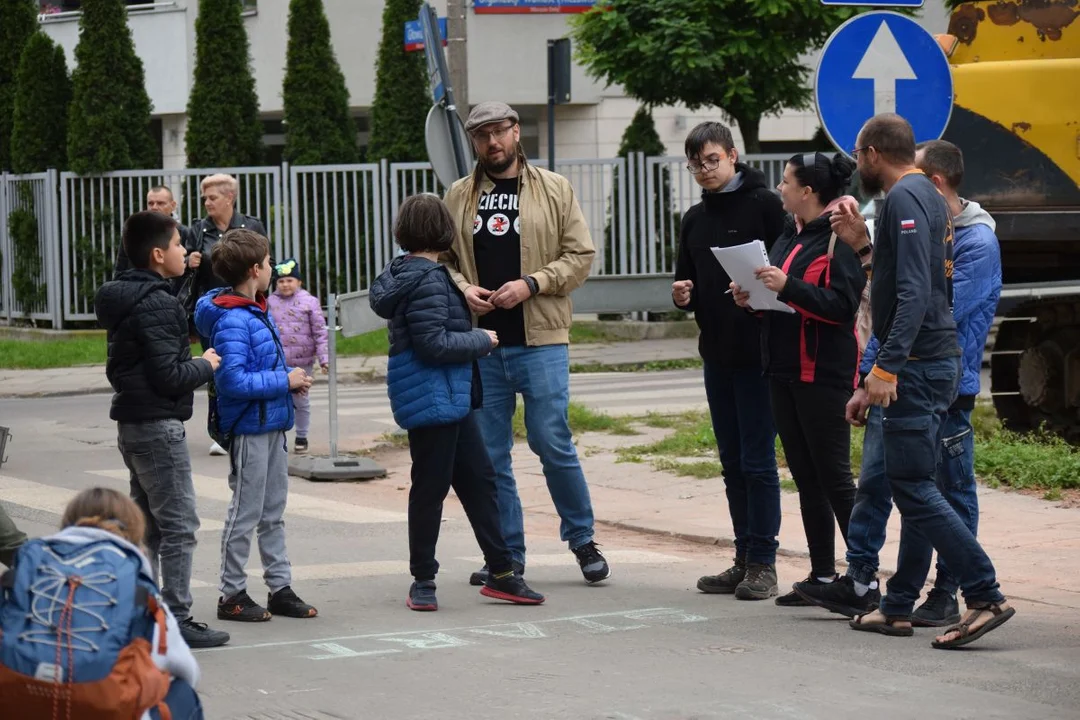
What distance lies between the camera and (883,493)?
6.80 metres

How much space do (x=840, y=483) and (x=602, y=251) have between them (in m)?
15.4

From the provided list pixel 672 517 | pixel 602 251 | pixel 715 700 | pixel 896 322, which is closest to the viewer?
pixel 715 700

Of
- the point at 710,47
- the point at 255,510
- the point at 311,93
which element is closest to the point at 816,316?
the point at 255,510

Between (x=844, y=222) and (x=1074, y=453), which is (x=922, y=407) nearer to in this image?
(x=844, y=222)

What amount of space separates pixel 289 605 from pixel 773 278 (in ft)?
7.50

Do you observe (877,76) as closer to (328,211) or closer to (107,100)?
(328,211)

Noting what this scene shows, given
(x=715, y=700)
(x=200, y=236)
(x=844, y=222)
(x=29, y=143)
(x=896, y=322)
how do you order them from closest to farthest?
(x=715, y=700), (x=896, y=322), (x=844, y=222), (x=200, y=236), (x=29, y=143)

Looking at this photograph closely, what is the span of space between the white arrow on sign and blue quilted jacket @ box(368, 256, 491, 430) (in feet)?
8.54

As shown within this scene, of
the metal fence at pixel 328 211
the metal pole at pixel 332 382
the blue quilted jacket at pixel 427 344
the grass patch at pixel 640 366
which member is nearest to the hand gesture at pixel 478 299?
the blue quilted jacket at pixel 427 344

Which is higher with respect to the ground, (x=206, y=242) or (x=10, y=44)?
(x=10, y=44)

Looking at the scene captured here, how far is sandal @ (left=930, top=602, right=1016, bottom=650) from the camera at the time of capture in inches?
249

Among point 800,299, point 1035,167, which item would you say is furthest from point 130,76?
point 800,299

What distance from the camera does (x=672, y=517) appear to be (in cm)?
966

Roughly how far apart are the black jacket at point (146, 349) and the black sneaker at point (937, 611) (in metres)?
2.83
